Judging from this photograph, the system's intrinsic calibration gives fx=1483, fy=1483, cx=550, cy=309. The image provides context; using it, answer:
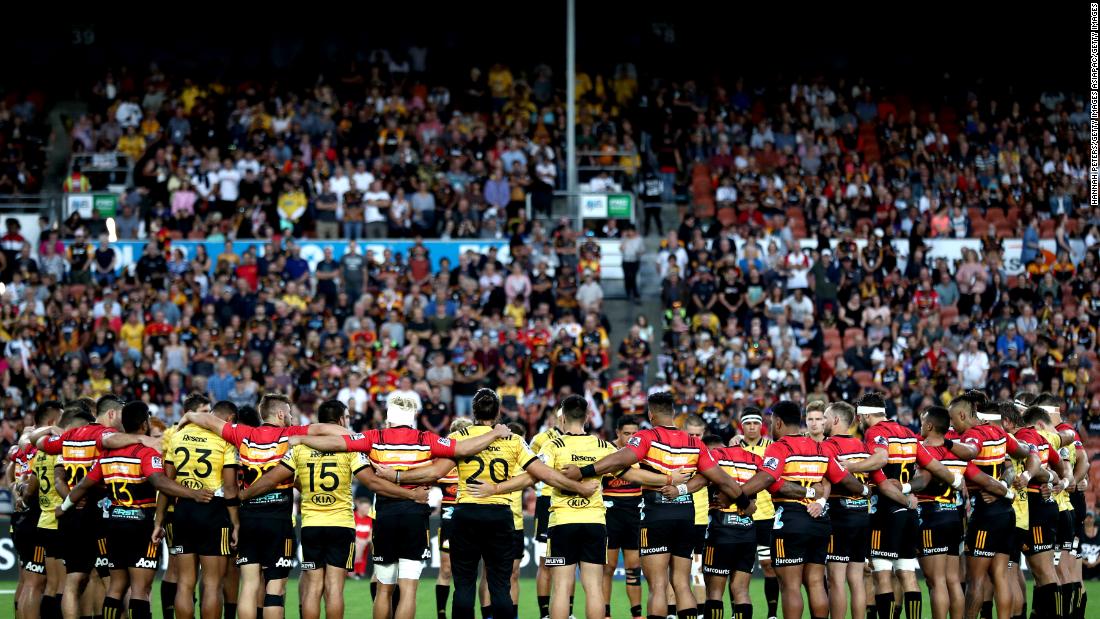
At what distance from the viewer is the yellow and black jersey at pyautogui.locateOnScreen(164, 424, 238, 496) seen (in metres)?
14.6

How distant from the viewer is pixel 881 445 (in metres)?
14.9

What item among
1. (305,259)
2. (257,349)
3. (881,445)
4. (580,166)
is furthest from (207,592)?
(580,166)

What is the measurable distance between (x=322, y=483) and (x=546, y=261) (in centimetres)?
1388

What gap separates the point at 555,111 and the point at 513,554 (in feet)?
65.8

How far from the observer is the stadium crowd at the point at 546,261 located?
2567 cm

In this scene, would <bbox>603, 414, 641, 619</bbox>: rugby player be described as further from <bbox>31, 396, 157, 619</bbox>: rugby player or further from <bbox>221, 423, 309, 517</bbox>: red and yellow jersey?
<bbox>31, 396, 157, 619</bbox>: rugby player

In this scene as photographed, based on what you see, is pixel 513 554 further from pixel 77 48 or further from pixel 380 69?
pixel 77 48

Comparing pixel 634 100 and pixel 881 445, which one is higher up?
pixel 634 100

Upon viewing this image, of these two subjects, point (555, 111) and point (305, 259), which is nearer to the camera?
point (305, 259)

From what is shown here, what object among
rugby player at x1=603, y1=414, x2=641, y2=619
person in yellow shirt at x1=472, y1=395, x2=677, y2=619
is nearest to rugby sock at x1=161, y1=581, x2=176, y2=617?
person in yellow shirt at x1=472, y1=395, x2=677, y2=619

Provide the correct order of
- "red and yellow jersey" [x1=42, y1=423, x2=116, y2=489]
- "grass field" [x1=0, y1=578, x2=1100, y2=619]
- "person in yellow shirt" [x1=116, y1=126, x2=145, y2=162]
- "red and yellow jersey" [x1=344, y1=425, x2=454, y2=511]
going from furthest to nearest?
"person in yellow shirt" [x1=116, y1=126, x2=145, y2=162] < "grass field" [x1=0, y1=578, x2=1100, y2=619] < "red and yellow jersey" [x1=42, y1=423, x2=116, y2=489] < "red and yellow jersey" [x1=344, y1=425, x2=454, y2=511]

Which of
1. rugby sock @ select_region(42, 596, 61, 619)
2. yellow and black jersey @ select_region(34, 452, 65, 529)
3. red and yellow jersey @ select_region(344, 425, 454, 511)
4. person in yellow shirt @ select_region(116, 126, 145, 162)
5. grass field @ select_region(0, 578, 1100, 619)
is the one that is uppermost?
person in yellow shirt @ select_region(116, 126, 145, 162)

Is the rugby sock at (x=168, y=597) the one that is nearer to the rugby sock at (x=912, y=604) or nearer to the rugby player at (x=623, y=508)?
the rugby player at (x=623, y=508)

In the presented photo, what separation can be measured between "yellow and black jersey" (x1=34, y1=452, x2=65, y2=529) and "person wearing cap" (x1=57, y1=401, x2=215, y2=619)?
0.75ft
